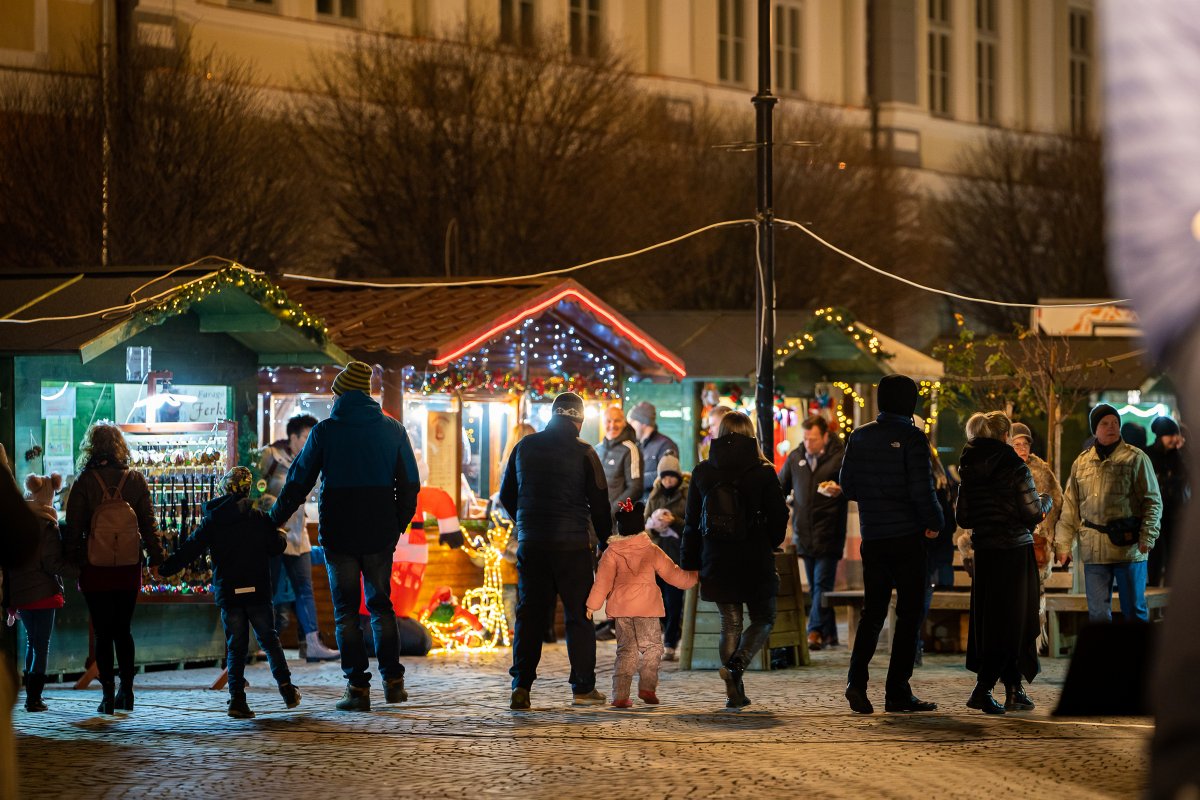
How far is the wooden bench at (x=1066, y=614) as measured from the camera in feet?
43.7

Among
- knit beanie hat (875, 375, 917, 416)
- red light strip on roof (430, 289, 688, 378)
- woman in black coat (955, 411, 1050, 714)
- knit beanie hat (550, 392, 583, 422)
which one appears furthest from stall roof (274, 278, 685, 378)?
woman in black coat (955, 411, 1050, 714)

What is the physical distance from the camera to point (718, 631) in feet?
41.9

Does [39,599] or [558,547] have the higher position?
[558,547]

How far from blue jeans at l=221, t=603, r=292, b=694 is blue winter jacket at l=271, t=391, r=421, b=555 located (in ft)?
1.63

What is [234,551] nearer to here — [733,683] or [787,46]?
[733,683]

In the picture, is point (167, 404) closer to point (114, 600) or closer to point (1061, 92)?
point (114, 600)

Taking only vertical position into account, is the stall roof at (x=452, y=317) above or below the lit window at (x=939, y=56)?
below

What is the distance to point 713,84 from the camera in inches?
1663

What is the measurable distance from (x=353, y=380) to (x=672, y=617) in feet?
12.9

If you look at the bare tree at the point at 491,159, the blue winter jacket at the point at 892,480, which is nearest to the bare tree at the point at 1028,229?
the bare tree at the point at 491,159

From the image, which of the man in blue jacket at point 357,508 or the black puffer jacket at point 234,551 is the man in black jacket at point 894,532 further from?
the black puffer jacket at point 234,551

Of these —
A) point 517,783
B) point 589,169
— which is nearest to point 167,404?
point 517,783

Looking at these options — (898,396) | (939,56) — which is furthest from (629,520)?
(939,56)

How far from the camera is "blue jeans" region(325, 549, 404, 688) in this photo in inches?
408
